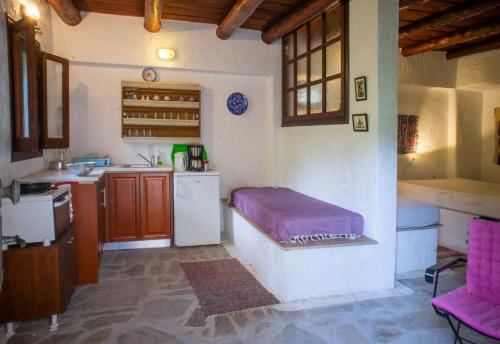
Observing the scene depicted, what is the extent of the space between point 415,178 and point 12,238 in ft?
19.0

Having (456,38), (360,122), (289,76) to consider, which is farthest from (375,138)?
(456,38)

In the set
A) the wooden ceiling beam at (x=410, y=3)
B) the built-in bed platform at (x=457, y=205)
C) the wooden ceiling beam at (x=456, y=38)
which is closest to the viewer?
the wooden ceiling beam at (x=410, y=3)

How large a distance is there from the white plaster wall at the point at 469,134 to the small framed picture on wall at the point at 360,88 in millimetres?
3848

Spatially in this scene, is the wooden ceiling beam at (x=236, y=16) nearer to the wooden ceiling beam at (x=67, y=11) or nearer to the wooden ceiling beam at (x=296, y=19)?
the wooden ceiling beam at (x=296, y=19)

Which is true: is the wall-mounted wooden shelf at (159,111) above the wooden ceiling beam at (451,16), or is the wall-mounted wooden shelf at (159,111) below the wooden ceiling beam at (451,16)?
below

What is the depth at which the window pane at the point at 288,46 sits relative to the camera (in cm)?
500

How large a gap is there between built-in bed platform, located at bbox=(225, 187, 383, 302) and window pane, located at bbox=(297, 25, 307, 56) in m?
2.45

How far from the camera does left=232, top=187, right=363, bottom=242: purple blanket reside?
319 centimetres

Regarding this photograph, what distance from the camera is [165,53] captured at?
4820 mm

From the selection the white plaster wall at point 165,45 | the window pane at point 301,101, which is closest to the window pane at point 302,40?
the window pane at point 301,101

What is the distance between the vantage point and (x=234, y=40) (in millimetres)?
5129

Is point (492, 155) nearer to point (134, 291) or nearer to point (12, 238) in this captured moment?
point (134, 291)

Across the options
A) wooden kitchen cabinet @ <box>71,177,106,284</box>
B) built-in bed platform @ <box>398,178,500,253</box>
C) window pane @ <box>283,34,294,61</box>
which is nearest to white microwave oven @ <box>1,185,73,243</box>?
wooden kitchen cabinet @ <box>71,177,106,284</box>

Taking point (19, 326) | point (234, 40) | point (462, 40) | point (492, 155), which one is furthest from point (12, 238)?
point (492, 155)
